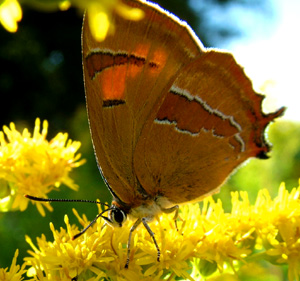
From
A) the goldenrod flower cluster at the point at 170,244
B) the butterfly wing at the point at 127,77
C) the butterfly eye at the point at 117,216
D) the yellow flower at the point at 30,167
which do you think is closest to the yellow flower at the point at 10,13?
the butterfly wing at the point at 127,77

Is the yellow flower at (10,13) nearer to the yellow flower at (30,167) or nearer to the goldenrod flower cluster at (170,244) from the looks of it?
the goldenrod flower cluster at (170,244)

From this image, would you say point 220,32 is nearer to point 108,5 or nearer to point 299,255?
point 299,255

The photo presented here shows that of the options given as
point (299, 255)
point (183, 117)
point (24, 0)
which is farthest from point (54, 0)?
point (299, 255)

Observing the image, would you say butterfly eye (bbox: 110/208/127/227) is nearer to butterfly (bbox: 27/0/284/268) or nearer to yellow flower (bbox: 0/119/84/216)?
butterfly (bbox: 27/0/284/268)

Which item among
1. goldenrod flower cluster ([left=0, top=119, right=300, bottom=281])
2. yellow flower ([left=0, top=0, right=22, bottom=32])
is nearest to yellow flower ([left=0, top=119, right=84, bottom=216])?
goldenrod flower cluster ([left=0, top=119, right=300, bottom=281])

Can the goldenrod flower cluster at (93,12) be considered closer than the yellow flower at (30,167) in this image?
Yes
